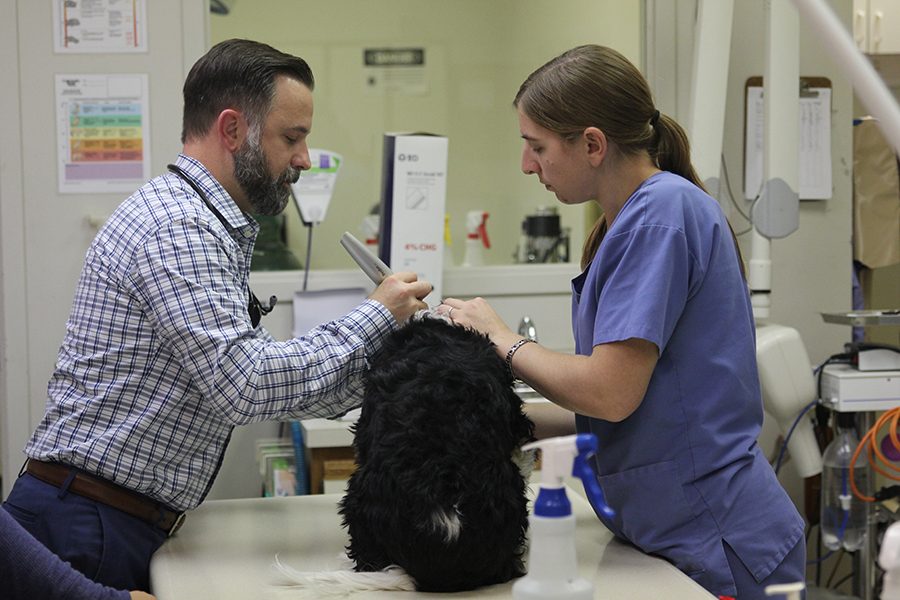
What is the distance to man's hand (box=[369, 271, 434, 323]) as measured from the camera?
4.82ft

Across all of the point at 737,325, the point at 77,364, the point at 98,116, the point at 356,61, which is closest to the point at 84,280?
the point at 77,364

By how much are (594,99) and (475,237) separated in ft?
6.25

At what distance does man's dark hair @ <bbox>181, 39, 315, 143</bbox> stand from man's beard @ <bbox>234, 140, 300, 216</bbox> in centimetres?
5

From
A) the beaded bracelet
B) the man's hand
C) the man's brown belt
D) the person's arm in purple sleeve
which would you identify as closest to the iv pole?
the beaded bracelet

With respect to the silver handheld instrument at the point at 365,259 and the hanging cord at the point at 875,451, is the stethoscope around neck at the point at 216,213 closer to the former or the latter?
the silver handheld instrument at the point at 365,259

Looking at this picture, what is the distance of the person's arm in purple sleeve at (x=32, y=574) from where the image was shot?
3.97 ft

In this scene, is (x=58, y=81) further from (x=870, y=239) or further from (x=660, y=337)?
(x=870, y=239)

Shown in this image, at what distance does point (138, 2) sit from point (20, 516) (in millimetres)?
1837

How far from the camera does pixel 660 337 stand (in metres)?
1.25

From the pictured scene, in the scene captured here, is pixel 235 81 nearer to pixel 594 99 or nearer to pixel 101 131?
pixel 594 99

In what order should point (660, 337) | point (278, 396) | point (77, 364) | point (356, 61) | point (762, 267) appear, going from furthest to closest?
1. point (356, 61)
2. point (762, 267)
3. point (77, 364)
4. point (278, 396)
5. point (660, 337)

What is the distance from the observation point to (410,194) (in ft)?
9.42

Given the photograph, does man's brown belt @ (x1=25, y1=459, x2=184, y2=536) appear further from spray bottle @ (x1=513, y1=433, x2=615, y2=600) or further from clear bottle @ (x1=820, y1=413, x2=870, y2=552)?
clear bottle @ (x1=820, y1=413, x2=870, y2=552)

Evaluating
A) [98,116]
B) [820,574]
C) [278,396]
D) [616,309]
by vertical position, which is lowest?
[820,574]
